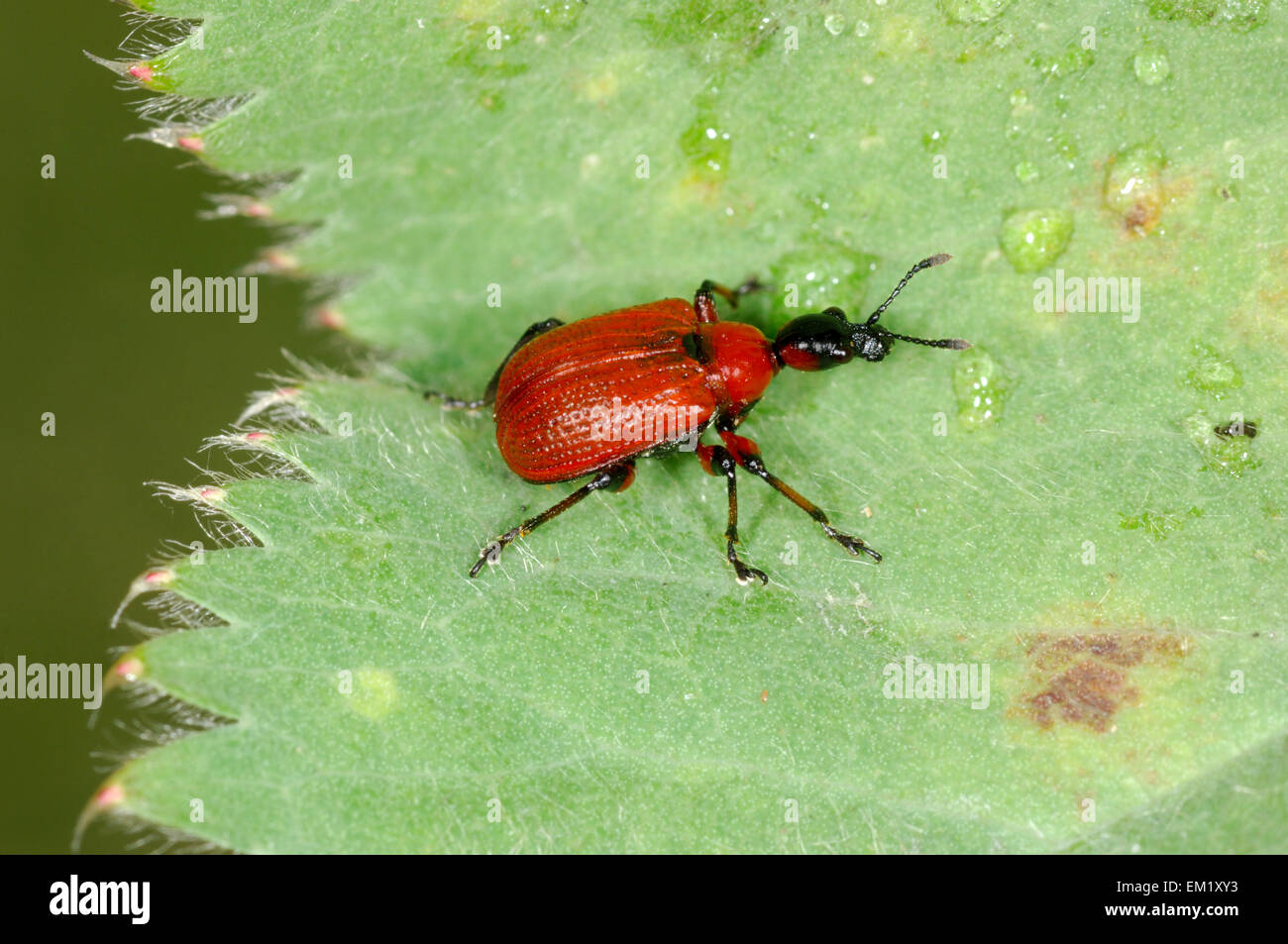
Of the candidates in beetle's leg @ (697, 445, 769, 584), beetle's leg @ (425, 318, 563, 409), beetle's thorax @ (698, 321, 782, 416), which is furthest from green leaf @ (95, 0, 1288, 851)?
beetle's leg @ (425, 318, 563, 409)

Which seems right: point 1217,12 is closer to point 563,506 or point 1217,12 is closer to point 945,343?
point 945,343

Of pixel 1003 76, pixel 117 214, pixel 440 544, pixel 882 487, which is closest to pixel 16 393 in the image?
pixel 117 214

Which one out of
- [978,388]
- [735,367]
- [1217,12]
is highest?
[1217,12]

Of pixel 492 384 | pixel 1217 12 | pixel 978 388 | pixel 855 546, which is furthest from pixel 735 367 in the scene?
pixel 1217 12

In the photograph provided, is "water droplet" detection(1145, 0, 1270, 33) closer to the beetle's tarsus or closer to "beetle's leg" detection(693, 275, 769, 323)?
"beetle's leg" detection(693, 275, 769, 323)

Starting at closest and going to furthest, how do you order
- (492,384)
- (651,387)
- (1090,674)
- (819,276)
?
(1090,674) < (651,387) < (819,276) < (492,384)
